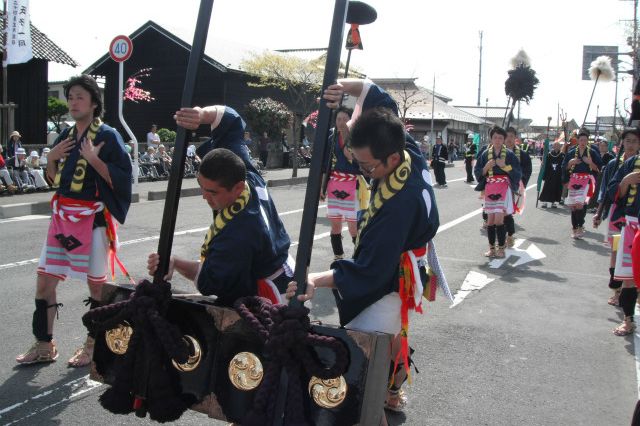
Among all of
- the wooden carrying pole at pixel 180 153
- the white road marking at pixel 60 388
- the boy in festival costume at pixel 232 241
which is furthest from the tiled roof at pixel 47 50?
the wooden carrying pole at pixel 180 153

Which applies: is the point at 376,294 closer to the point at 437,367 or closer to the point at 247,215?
the point at 247,215

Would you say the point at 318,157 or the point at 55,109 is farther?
the point at 55,109

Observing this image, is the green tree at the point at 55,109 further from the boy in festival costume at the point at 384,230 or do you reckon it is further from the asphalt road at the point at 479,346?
the boy in festival costume at the point at 384,230

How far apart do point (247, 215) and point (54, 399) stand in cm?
197

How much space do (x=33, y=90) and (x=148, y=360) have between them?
78.6 ft

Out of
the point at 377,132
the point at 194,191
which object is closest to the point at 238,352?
the point at 377,132

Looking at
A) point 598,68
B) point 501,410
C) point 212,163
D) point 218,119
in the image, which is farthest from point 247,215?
point 598,68

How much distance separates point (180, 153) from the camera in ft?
8.75

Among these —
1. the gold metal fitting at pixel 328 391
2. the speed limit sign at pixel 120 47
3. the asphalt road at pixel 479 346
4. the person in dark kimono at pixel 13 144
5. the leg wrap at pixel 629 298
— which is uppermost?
the speed limit sign at pixel 120 47

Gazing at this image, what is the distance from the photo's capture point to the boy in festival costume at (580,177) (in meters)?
12.1

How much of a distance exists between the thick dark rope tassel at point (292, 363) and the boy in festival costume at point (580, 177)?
10.9m

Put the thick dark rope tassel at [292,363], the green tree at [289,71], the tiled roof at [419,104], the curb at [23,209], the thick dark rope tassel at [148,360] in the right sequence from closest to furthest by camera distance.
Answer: the thick dark rope tassel at [292,363] → the thick dark rope tassel at [148,360] → the curb at [23,209] → the green tree at [289,71] → the tiled roof at [419,104]

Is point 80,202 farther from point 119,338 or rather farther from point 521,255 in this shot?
point 521,255

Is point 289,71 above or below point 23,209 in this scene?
above
